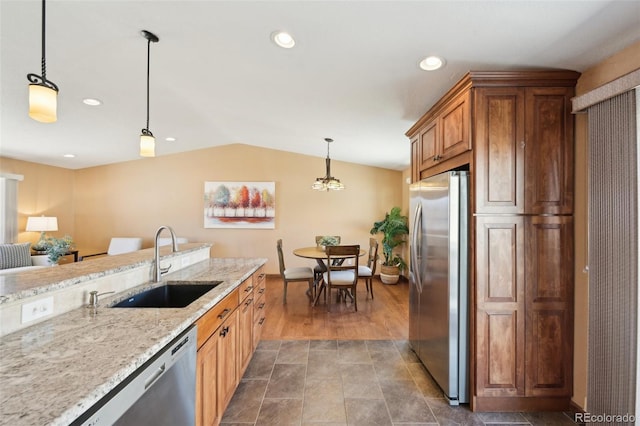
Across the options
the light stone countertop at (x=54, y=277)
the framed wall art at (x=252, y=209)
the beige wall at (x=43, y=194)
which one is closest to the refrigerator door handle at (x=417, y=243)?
the light stone countertop at (x=54, y=277)

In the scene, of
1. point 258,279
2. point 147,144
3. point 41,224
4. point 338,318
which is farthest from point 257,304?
point 41,224

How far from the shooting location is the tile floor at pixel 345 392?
1.80 metres

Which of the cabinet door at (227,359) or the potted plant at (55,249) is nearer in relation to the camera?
the cabinet door at (227,359)

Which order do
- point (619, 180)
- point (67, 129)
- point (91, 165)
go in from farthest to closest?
point (91, 165), point (67, 129), point (619, 180)

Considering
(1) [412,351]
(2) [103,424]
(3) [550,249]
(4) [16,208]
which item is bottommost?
(1) [412,351]

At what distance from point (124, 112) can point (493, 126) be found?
4.24 m

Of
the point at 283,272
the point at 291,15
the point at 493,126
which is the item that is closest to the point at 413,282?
the point at 493,126

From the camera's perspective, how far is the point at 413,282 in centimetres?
259

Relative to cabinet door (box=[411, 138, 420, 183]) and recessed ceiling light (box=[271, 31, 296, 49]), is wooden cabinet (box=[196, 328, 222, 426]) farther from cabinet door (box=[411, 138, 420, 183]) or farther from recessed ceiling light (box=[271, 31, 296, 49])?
cabinet door (box=[411, 138, 420, 183])

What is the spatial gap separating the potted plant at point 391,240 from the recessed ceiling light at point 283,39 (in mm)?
3925

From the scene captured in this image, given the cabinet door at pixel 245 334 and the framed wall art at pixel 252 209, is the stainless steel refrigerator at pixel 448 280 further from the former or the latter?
the framed wall art at pixel 252 209

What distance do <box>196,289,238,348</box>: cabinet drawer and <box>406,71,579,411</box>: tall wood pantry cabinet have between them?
1723mm

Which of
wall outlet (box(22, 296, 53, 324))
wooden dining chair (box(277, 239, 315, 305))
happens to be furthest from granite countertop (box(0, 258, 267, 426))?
wooden dining chair (box(277, 239, 315, 305))

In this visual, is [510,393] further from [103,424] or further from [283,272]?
[283,272]
